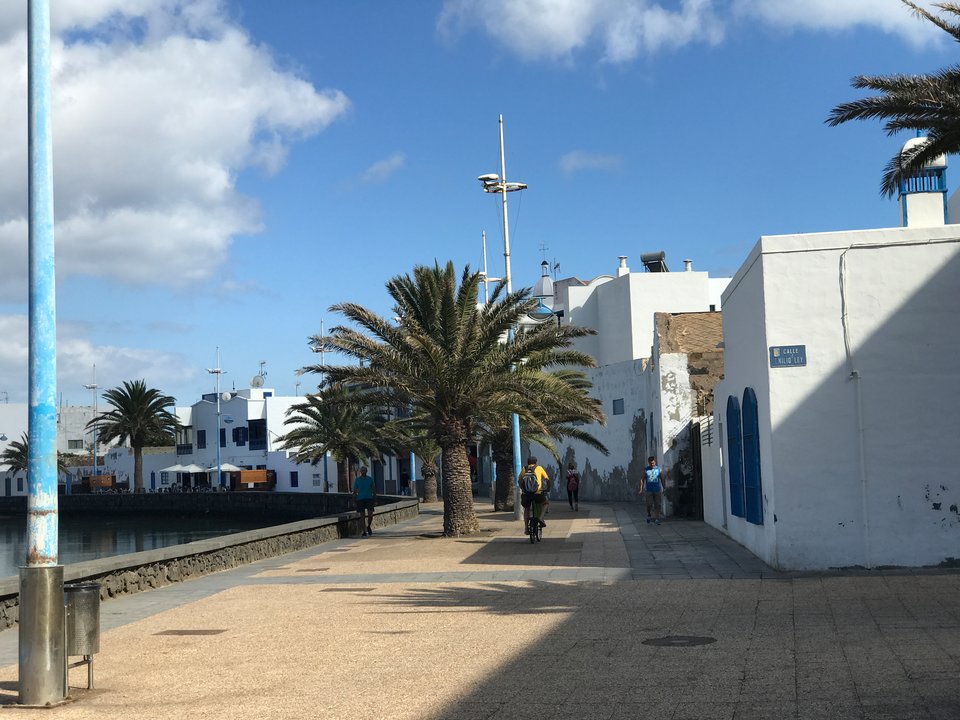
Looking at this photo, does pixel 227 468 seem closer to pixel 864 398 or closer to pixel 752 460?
pixel 752 460

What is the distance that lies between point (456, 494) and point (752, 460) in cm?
931

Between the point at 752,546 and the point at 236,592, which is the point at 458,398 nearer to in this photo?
the point at 752,546

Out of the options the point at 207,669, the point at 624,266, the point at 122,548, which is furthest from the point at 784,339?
the point at 624,266

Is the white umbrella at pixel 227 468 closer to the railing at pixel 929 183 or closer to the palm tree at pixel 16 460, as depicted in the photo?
the palm tree at pixel 16 460

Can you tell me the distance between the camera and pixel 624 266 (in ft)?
226

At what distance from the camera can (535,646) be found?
9.36 m

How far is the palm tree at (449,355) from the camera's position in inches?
930

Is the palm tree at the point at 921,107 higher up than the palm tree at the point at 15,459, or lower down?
higher up

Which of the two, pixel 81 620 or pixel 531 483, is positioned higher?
pixel 531 483

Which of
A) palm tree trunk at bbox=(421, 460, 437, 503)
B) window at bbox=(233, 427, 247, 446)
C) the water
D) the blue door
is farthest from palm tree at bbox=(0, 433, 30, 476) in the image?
the blue door

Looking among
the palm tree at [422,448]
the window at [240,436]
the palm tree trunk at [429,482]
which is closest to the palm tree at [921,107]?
the palm tree at [422,448]

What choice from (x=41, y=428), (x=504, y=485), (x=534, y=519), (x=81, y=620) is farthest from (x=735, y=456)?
(x=504, y=485)

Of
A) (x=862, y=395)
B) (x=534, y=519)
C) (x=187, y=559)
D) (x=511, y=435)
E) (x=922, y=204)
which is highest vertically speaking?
(x=922, y=204)

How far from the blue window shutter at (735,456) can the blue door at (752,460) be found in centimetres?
77
